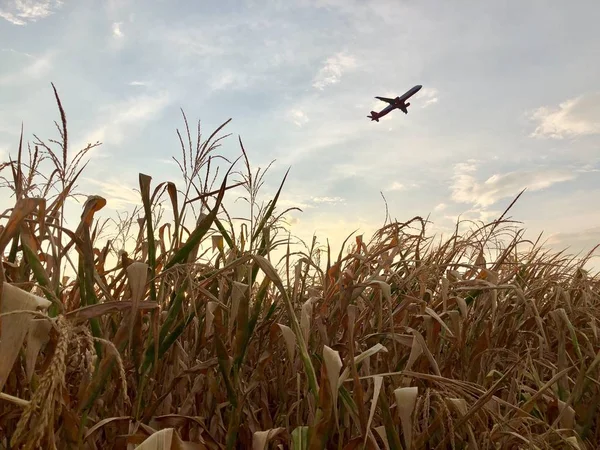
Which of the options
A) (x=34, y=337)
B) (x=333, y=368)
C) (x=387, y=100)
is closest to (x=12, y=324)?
(x=34, y=337)

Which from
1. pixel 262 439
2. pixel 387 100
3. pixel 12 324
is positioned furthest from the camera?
pixel 387 100

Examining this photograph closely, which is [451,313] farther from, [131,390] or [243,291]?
[131,390]

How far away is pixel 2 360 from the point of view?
1.18m

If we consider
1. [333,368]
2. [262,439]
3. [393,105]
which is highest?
[393,105]

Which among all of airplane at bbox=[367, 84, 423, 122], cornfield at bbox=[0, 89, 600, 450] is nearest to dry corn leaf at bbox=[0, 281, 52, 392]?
cornfield at bbox=[0, 89, 600, 450]

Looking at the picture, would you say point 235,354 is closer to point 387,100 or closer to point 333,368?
point 333,368

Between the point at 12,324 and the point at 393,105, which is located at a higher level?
the point at 393,105

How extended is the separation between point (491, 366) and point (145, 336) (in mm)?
1645

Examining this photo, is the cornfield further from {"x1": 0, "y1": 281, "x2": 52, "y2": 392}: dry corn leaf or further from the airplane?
the airplane

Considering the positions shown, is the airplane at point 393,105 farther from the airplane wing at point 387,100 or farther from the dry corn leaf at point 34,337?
the dry corn leaf at point 34,337

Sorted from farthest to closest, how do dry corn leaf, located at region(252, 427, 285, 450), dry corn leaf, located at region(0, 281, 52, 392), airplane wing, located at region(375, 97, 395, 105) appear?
airplane wing, located at region(375, 97, 395, 105) → dry corn leaf, located at region(252, 427, 285, 450) → dry corn leaf, located at region(0, 281, 52, 392)

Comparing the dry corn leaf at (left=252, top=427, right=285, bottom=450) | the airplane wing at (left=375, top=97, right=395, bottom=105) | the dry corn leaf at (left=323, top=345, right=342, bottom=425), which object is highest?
the airplane wing at (left=375, top=97, right=395, bottom=105)

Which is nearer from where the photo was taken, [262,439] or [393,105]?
[262,439]

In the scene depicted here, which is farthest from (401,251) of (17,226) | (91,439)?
(17,226)
